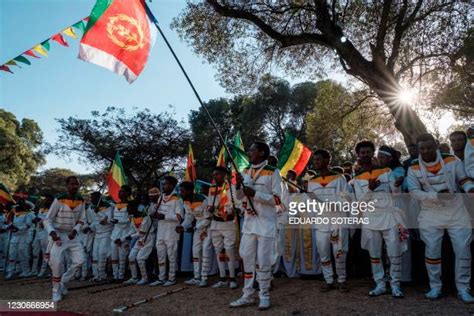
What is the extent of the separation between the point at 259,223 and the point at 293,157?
136 inches

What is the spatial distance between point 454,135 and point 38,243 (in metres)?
10.4

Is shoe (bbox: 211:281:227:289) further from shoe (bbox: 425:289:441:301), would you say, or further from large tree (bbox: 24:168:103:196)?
large tree (bbox: 24:168:103:196)

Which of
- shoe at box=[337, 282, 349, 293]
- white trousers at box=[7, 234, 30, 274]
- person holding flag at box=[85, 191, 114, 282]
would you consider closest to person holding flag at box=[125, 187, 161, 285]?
person holding flag at box=[85, 191, 114, 282]

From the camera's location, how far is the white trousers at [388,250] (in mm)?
5473

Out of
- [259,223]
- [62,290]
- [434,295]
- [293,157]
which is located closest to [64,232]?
[62,290]

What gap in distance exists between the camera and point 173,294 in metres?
6.70

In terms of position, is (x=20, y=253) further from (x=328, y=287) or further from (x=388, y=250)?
(x=388, y=250)

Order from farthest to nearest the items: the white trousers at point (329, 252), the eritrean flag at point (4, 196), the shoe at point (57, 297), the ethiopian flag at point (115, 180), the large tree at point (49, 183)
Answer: the large tree at point (49, 183)
the eritrean flag at point (4, 196)
the ethiopian flag at point (115, 180)
the shoe at point (57, 297)
the white trousers at point (329, 252)

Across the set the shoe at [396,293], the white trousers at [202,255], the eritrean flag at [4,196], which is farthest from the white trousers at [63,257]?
the shoe at [396,293]

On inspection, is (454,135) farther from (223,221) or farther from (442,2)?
(442,2)

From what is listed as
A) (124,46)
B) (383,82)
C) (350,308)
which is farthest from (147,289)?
(383,82)

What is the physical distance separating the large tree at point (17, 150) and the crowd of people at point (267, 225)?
1027 inches

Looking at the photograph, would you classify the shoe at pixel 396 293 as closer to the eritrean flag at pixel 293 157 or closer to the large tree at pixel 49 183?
the eritrean flag at pixel 293 157

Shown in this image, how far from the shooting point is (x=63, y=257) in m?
7.12
